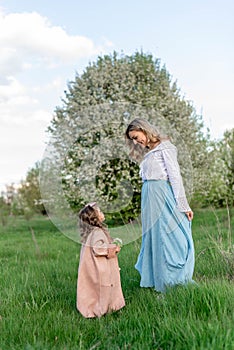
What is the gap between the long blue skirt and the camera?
4.57m

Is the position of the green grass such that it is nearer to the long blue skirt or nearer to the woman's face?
the long blue skirt

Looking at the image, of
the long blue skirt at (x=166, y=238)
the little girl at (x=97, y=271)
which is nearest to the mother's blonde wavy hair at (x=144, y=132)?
the long blue skirt at (x=166, y=238)

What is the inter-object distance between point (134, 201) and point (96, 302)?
18.2 ft

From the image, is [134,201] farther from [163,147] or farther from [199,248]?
[163,147]

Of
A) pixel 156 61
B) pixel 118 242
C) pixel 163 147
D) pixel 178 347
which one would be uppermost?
pixel 156 61

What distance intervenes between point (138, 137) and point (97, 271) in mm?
1382

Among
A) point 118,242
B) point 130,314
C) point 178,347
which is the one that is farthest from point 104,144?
point 178,347

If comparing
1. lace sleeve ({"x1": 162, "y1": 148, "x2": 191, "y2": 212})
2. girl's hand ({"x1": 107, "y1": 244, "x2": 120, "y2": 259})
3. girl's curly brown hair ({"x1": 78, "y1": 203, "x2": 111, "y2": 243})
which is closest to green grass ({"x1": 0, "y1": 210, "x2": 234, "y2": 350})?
girl's hand ({"x1": 107, "y1": 244, "x2": 120, "y2": 259})

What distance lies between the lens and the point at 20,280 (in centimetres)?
555

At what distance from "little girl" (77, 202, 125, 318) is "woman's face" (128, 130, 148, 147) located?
2.87 feet

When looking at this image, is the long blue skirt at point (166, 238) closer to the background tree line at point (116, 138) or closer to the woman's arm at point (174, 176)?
the woman's arm at point (174, 176)

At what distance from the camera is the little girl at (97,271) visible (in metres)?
4.05

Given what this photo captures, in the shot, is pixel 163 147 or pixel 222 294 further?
pixel 163 147

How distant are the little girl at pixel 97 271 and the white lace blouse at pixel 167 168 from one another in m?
0.80
